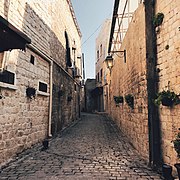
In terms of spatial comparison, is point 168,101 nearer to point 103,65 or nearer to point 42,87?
point 42,87

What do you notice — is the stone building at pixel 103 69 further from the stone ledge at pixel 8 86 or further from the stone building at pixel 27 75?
the stone ledge at pixel 8 86

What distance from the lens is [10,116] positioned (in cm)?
458

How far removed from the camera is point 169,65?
387 cm

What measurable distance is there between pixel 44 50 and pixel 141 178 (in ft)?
19.6

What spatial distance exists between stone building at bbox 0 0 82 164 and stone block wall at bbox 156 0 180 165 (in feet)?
10.3

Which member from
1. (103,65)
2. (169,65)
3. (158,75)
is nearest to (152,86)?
(158,75)

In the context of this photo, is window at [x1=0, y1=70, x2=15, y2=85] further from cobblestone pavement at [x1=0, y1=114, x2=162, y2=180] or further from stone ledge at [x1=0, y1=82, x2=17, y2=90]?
cobblestone pavement at [x1=0, y1=114, x2=162, y2=180]

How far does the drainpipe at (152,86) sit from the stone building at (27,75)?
301cm

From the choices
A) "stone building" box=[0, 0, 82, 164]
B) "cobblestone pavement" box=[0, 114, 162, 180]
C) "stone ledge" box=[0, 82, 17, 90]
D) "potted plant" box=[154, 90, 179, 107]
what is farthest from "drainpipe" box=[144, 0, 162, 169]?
"stone ledge" box=[0, 82, 17, 90]

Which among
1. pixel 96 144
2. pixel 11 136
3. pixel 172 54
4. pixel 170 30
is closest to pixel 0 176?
pixel 11 136

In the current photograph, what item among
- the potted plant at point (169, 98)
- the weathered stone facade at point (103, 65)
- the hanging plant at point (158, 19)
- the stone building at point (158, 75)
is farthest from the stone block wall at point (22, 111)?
the weathered stone facade at point (103, 65)

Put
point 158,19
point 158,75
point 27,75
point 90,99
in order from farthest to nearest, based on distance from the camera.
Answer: point 90,99 < point 27,75 < point 158,75 < point 158,19

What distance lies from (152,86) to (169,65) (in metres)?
0.73

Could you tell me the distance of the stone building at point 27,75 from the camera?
4.22 meters
